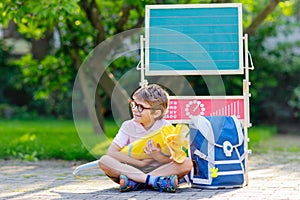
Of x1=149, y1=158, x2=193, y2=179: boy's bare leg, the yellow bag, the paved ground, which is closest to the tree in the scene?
the paved ground

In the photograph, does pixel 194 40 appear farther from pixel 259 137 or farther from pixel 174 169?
pixel 259 137

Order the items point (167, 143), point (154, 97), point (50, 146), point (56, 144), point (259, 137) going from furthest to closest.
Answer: point (259, 137), point (56, 144), point (50, 146), point (154, 97), point (167, 143)

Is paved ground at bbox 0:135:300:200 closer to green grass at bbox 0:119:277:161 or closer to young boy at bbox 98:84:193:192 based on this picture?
young boy at bbox 98:84:193:192

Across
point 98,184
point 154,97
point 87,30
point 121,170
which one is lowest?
point 98,184

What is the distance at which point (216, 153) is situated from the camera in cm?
509

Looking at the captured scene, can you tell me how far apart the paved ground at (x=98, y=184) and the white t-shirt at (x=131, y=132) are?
0.39 m

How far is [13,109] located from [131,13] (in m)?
5.98

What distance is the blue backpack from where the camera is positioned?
508 cm

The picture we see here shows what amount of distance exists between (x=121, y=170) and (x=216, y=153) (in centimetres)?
77

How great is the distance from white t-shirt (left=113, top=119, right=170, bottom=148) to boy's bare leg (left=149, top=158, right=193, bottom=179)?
0.30 metres

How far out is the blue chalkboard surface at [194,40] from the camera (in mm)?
5770

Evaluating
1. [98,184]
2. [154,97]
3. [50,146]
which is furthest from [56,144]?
[154,97]

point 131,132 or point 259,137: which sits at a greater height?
point 131,132

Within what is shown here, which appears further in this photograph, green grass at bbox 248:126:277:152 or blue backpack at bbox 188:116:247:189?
green grass at bbox 248:126:277:152
